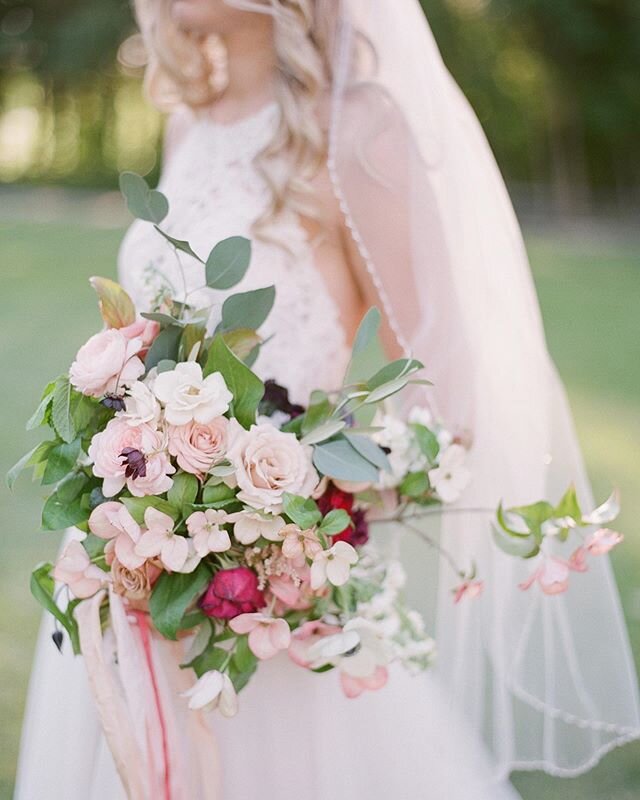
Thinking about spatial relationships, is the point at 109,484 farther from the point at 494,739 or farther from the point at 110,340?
the point at 494,739

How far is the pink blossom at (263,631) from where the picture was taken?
185 centimetres

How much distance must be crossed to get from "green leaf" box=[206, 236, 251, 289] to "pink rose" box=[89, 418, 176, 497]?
1.06ft

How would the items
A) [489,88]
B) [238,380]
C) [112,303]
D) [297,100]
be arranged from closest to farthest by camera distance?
1. [238,380]
2. [112,303]
3. [297,100]
4. [489,88]

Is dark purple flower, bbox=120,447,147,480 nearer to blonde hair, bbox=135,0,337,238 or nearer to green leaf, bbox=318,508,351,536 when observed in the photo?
green leaf, bbox=318,508,351,536

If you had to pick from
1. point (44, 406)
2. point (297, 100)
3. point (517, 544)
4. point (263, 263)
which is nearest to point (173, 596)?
point (44, 406)

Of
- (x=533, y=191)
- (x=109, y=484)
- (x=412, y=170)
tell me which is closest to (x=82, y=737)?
(x=109, y=484)

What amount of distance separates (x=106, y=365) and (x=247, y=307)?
0.99 feet

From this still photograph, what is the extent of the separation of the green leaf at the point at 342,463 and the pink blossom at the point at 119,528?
1.04 feet

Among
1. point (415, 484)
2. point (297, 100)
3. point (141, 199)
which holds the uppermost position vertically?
point (297, 100)

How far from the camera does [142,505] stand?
1.75 metres

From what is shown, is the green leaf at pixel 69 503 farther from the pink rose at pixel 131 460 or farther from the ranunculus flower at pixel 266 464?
the ranunculus flower at pixel 266 464

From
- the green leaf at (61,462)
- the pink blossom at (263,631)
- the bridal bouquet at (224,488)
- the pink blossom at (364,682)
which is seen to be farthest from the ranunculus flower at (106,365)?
the pink blossom at (364,682)

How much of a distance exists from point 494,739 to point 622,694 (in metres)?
0.33

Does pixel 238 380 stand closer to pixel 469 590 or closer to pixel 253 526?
pixel 253 526
